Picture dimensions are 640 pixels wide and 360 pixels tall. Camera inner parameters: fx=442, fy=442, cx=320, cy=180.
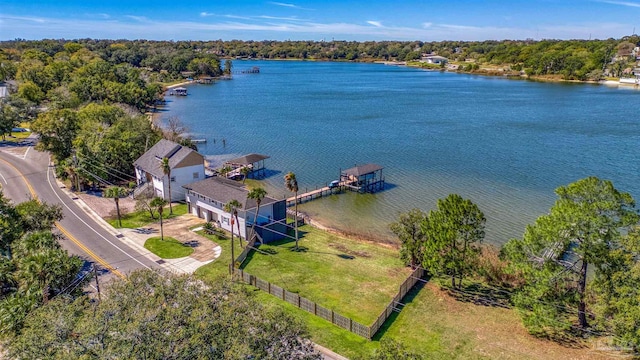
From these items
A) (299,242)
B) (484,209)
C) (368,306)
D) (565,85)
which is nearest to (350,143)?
(484,209)

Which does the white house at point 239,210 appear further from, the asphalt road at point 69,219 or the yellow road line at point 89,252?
the yellow road line at point 89,252

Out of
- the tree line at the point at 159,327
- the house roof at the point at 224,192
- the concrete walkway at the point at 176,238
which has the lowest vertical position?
the concrete walkway at the point at 176,238

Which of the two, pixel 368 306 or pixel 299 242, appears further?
pixel 299 242

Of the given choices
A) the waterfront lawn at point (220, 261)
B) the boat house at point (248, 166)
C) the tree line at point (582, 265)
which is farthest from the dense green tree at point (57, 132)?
the tree line at point (582, 265)

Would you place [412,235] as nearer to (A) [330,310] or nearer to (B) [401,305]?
(B) [401,305]

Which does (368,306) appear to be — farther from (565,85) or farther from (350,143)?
(565,85)

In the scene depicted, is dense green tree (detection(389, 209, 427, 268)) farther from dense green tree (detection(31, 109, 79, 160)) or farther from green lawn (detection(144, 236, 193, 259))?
dense green tree (detection(31, 109, 79, 160))
